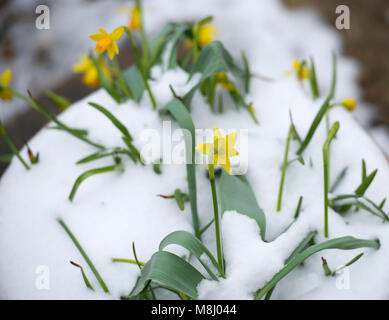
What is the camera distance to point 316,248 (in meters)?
0.55

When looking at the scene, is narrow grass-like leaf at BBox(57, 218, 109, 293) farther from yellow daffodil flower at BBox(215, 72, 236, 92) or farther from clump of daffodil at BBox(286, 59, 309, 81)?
clump of daffodil at BBox(286, 59, 309, 81)

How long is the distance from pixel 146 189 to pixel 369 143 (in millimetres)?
A: 439

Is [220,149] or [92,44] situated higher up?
[92,44]

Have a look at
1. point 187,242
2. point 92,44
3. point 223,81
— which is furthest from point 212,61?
point 92,44

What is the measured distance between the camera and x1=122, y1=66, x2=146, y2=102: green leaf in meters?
0.85

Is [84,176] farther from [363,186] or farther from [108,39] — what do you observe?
[363,186]

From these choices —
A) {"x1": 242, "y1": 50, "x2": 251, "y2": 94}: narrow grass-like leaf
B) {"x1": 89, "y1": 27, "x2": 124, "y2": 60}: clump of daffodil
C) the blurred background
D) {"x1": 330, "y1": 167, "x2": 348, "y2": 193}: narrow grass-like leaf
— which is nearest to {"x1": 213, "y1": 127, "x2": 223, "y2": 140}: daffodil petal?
{"x1": 89, "y1": 27, "x2": 124, "y2": 60}: clump of daffodil

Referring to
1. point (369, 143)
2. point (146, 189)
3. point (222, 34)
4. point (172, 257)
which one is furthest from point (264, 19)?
point (172, 257)

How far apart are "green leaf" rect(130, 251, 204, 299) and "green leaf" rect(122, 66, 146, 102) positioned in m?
0.41

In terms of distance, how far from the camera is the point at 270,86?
96 centimetres

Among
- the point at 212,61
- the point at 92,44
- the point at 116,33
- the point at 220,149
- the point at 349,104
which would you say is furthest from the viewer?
the point at 92,44

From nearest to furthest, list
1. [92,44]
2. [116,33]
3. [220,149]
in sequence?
[220,149], [116,33], [92,44]

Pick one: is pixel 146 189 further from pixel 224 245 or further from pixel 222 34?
pixel 222 34

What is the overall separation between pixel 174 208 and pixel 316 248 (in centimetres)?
26
